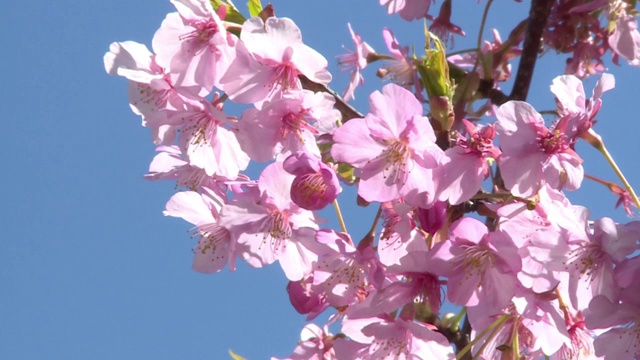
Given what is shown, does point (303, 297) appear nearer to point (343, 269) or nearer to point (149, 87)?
point (343, 269)

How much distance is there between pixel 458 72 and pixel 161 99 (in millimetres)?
727

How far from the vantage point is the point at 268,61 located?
1.80 meters

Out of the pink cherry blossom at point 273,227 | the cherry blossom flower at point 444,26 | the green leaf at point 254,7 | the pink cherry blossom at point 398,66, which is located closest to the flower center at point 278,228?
the pink cherry blossom at point 273,227

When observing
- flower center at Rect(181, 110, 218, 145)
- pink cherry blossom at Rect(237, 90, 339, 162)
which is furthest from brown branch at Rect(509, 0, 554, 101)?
flower center at Rect(181, 110, 218, 145)

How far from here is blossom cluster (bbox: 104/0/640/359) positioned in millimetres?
1725

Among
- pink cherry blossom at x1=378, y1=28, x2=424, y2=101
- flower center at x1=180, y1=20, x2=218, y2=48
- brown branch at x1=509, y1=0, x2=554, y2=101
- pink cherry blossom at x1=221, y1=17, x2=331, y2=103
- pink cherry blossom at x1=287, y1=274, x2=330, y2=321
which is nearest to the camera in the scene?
pink cherry blossom at x1=221, y1=17, x2=331, y2=103

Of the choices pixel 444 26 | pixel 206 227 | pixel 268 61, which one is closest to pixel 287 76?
pixel 268 61

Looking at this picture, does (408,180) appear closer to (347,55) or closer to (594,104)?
(594,104)

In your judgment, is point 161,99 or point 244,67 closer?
point 244,67

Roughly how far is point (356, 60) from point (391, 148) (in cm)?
110

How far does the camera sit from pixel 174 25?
6.29 ft

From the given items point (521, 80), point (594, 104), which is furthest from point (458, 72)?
point (594, 104)

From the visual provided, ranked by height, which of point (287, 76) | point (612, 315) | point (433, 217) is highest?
point (287, 76)

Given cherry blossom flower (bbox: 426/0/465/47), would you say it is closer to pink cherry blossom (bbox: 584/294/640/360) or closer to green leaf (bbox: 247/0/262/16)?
green leaf (bbox: 247/0/262/16)
